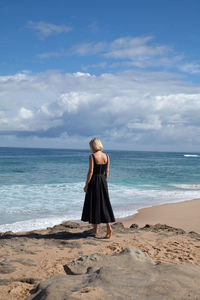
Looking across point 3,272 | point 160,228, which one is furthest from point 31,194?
point 3,272

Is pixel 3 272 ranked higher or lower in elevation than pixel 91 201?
lower

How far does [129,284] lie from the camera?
8.96 feet

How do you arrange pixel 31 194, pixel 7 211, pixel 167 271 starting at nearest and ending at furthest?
pixel 167 271
pixel 7 211
pixel 31 194

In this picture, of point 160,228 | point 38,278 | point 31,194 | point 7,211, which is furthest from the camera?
point 31,194

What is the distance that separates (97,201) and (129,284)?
2.86 metres

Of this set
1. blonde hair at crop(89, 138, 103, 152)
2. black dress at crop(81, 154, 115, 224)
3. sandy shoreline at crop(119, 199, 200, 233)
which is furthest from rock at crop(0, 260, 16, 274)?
sandy shoreline at crop(119, 199, 200, 233)

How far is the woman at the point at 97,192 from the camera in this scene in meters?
5.53

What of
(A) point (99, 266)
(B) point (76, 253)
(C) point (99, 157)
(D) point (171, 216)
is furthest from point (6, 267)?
(D) point (171, 216)

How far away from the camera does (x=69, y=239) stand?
5.53 m

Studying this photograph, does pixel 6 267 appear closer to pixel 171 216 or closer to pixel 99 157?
pixel 99 157

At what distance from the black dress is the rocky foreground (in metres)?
0.42

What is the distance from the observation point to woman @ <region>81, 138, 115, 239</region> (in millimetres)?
5527

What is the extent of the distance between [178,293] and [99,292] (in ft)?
2.43

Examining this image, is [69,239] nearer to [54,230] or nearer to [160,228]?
[54,230]
